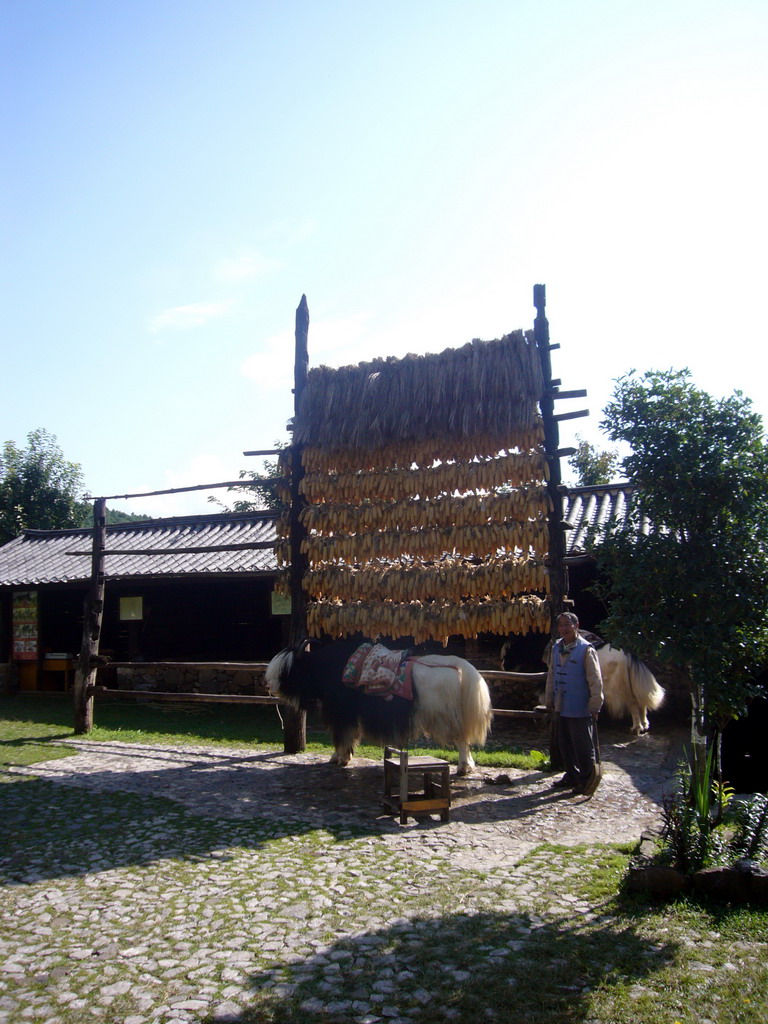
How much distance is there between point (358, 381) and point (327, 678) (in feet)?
12.0

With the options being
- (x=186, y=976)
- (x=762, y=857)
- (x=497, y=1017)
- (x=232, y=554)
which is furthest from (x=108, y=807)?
(x=232, y=554)

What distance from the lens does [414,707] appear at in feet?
26.3

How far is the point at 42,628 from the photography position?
58.5ft

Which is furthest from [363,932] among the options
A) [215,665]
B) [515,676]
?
[215,665]

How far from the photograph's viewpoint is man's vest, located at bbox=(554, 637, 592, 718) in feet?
24.3

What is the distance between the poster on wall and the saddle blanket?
1148 cm

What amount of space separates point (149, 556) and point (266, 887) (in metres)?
12.7

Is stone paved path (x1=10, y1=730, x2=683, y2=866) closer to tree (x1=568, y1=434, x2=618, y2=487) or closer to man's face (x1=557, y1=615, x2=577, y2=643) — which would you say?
man's face (x1=557, y1=615, x2=577, y2=643)

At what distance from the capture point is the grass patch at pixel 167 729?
950 centimetres

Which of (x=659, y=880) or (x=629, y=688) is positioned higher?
(x=629, y=688)

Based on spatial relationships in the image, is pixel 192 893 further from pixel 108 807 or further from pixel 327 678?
pixel 327 678

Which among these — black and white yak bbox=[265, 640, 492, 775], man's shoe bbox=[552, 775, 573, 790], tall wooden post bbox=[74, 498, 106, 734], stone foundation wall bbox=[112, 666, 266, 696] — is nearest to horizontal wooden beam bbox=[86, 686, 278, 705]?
tall wooden post bbox=[74, 498, 106, 734]

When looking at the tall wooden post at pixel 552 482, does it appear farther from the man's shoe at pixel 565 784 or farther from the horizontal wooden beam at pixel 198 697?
the horizontal wooden beam at pixel 198 697

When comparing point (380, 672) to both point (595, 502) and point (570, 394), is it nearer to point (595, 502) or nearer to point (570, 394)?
point (570, 394)
